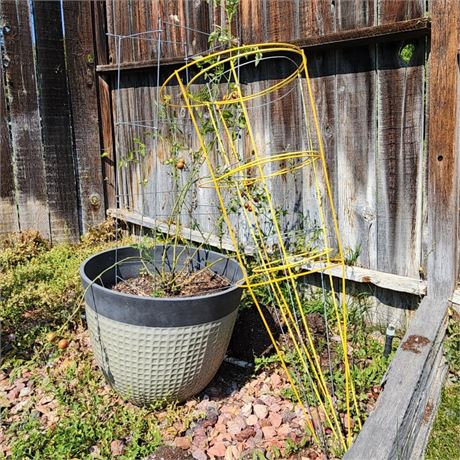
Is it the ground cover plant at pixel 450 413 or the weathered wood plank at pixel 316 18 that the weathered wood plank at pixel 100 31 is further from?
the ground cover plant at pixel 450 413

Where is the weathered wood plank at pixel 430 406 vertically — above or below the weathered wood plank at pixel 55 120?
below

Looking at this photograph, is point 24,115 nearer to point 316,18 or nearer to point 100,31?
point 100,31

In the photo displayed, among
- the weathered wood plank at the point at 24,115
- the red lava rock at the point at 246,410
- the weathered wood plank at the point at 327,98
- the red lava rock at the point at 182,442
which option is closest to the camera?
the red lava rock at the point at 182,442

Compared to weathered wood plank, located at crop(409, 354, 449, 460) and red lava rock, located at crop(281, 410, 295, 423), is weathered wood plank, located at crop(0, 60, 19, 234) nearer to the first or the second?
red lava rock, located at crop(281, 410, 295, 423)

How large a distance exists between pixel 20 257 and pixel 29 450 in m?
2.32

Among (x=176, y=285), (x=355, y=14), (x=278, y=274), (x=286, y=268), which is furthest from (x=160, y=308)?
(x=355, y=14)

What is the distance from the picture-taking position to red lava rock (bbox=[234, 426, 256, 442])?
6.72 ft

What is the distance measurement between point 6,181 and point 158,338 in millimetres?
2755

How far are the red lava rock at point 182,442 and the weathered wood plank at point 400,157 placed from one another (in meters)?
1.30

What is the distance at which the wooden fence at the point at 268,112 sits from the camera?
2291 mm

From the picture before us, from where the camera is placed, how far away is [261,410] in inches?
86.4

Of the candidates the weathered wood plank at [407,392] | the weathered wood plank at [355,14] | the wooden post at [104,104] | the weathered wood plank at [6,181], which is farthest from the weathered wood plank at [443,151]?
the weathered wood plank at [6,181]

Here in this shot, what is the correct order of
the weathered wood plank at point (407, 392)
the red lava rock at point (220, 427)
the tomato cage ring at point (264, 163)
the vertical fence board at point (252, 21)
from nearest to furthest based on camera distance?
the weathered wood plank at point (407, 392) < the tomato cage ring at point (264, 163) < the red lava rock at point (220, 427) < the vertical fence board at point (252, 21)

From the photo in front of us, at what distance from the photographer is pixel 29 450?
6.36 ft
